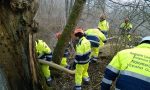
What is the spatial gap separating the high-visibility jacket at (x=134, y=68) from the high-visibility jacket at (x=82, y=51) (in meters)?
3.94

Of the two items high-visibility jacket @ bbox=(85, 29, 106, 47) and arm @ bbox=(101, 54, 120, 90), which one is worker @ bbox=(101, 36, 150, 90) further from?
high-visibility jacket @ bbox=(85, 29, 106, 47)

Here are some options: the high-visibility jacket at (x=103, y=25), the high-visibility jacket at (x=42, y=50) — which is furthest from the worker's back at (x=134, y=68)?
the high-visibility jacket at (x=103, y=25)

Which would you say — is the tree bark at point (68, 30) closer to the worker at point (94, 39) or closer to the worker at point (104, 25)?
the worker at point (94, 39)

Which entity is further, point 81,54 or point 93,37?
point 93,37

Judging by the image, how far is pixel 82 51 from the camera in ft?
29.3

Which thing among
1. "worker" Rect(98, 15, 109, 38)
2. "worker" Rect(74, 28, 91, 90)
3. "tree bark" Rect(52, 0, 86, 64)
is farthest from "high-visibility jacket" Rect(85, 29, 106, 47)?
"worker" Rect(98, 15, 109, 38)

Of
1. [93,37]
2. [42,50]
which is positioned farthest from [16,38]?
[93,37]

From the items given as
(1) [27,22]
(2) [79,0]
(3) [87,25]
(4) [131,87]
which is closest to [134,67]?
(4) [131,87]

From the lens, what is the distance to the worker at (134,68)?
471 centimetres

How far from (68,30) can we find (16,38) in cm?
343

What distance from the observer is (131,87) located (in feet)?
15.6

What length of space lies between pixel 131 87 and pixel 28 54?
275cm

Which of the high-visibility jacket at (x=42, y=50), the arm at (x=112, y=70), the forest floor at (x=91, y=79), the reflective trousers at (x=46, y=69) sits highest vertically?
the arm at (x=112, y=70)

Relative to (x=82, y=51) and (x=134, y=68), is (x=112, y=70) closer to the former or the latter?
(x=134, y=68)
